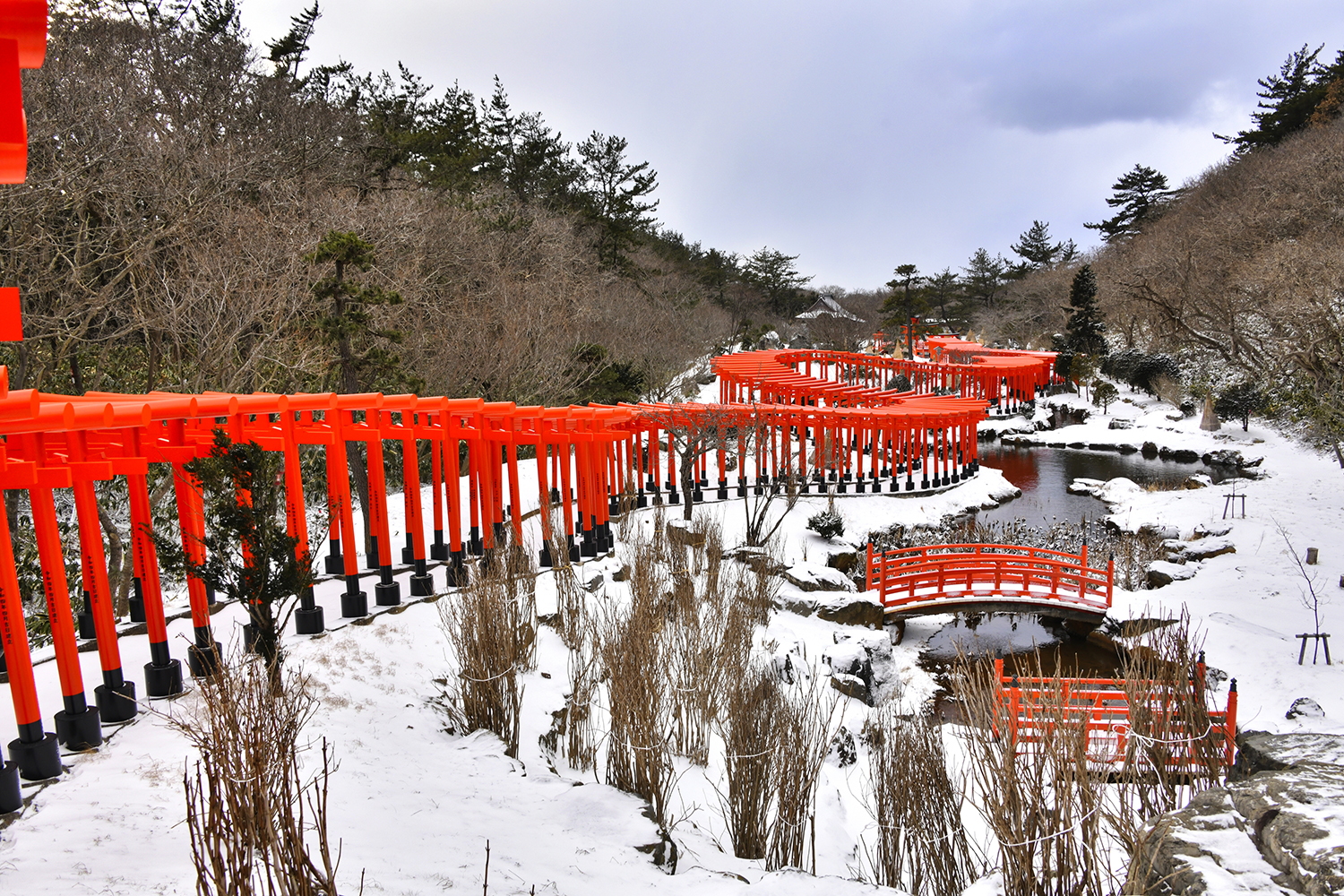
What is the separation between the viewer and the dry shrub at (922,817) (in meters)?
4.94

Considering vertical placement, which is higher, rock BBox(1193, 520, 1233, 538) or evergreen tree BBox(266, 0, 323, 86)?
evergreen tree BBox(266, 0, 323, 86)

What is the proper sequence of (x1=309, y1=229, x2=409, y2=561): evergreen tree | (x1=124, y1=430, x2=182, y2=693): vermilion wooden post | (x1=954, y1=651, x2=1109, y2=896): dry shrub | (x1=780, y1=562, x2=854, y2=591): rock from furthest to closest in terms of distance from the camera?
Result: (x1=780, y1=562, x2=854, y2=591): rock < (x1=309, y1=229, x2=409, y2=561): evergreen tree < (x1=124, y1=430, x2=182, y2=693): vermilion wooden post < (x1=954, y1=651, x2=1109, y2=896): dry shrub

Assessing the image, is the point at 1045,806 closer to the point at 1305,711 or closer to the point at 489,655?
the point at 489,655

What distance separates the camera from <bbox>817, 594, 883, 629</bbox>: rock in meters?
13.3

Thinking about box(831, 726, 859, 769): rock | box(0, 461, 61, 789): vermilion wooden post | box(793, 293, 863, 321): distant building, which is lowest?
box(831, 726, 859, 769): rock

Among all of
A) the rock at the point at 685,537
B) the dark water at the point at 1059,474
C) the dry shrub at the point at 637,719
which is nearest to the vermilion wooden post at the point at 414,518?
the dry shrub at the point at 637,719

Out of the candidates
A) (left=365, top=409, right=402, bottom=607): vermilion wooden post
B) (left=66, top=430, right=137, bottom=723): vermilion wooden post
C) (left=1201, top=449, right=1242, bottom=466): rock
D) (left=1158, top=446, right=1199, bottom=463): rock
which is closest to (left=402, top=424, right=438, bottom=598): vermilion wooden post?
(left=365, top=409, right=402, bottom=607): vermilion wooden post

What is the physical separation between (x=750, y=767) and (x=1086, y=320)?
40994 mm

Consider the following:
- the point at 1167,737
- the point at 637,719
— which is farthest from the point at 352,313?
the point at 1167,737

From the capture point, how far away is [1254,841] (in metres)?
4.08

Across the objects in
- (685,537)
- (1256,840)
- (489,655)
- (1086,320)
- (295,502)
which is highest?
(1086,320)

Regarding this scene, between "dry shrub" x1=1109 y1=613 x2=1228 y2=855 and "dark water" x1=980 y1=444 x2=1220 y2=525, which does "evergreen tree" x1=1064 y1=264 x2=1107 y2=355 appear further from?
"dry shrub" x1=1109 y1=613 x2=1228 y2=855

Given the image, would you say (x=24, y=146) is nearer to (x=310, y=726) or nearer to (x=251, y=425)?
(x=310, y=726)

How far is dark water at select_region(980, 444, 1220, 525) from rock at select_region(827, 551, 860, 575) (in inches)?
255
